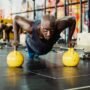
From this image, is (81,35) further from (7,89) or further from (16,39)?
(7,89)

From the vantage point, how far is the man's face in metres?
3.10

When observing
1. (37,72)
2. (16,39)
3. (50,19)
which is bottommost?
(37,72)

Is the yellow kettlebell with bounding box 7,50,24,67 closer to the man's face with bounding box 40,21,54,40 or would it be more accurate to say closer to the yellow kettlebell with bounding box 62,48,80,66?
the man's face with bounding box 40,21,54,40

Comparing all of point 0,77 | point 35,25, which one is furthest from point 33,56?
point 0,77

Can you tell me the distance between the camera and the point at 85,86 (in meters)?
2.13

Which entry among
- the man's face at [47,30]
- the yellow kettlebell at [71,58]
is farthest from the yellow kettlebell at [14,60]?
the yellow kettlebell at [71,58]

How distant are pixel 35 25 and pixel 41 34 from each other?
14 centimetres

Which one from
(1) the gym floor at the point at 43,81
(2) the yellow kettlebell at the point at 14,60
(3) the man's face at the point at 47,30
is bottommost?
(1) the gym floor at the point at 43,81

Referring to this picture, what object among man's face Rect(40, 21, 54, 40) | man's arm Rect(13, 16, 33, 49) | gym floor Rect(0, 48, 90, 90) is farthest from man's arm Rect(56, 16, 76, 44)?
gym floor Rect(0, 48, 90, 90)

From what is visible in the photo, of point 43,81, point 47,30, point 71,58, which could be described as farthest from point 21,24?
point 43,81

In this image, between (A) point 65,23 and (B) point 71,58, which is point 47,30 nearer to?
(A) point 65,23

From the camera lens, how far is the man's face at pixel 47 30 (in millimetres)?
3100

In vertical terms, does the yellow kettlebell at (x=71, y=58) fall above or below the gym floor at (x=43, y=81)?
above

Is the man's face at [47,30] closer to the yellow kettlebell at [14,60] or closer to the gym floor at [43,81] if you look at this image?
the yellow kettlebell at [14,60]
